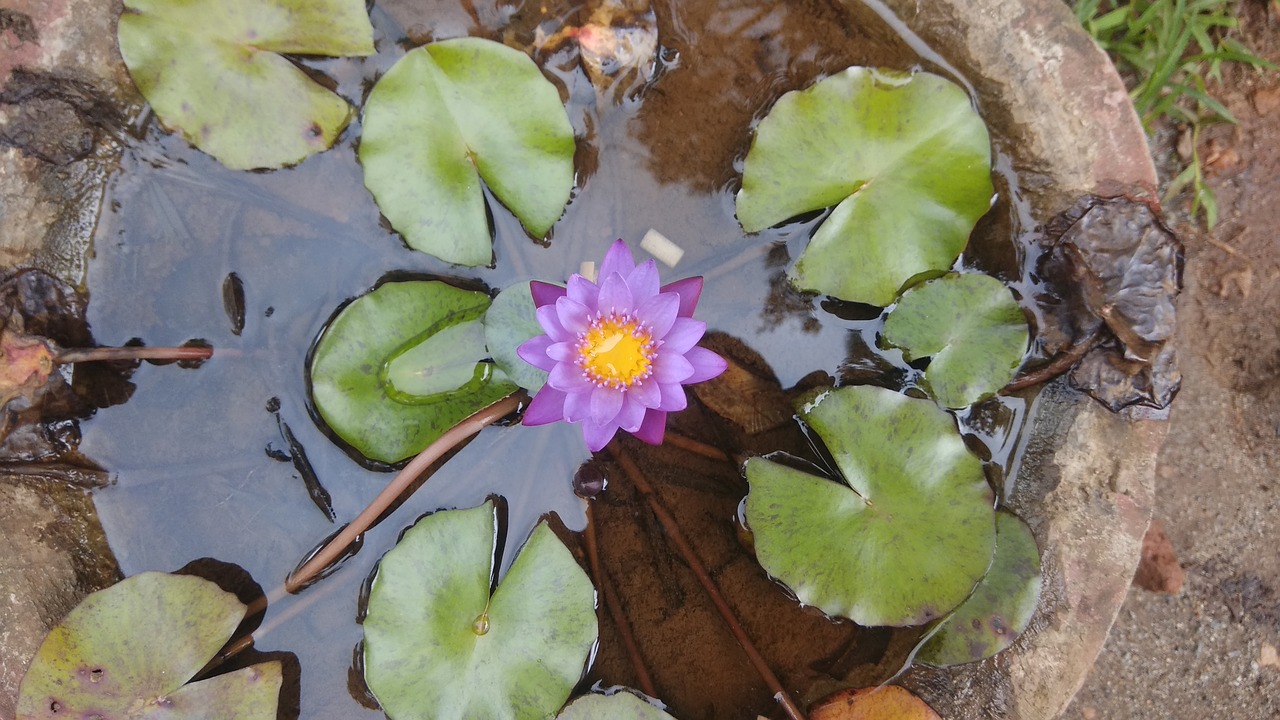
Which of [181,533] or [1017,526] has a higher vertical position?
[181,533]

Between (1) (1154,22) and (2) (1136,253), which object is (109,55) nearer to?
(2) (1136,253)

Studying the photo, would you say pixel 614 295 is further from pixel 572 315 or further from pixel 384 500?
pixel 384 500

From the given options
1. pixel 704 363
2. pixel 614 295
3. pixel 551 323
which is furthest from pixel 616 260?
pixel 704 363

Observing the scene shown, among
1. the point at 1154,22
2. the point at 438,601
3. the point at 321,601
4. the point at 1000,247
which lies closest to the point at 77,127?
the point at 321,601

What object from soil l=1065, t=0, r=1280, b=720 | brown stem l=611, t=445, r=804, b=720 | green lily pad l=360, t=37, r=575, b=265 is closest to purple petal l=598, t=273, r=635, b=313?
green lily pad l=360, t=37, r=575, b=265

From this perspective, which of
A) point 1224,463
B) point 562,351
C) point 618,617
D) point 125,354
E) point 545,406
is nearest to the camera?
point 562,351

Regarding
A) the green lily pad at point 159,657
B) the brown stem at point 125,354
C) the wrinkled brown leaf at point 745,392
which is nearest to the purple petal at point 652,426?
the wrinkled brown leaf at point 745,392
